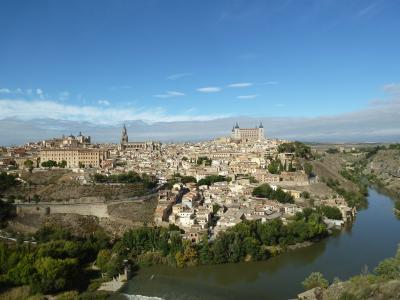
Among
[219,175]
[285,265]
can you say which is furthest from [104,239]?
[219,175]

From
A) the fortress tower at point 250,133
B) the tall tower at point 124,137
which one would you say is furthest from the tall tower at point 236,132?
the tall tower at point 124,137

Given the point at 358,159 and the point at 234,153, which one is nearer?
the point at 234,153

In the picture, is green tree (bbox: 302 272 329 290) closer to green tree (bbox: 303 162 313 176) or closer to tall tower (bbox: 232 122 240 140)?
green tree (bbox: 303 162 313 176)

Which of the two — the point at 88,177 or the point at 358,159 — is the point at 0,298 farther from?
the point at 358,159

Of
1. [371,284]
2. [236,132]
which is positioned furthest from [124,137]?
[371,284]

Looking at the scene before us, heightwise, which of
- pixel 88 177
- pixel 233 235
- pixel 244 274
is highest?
pixel 88 177
